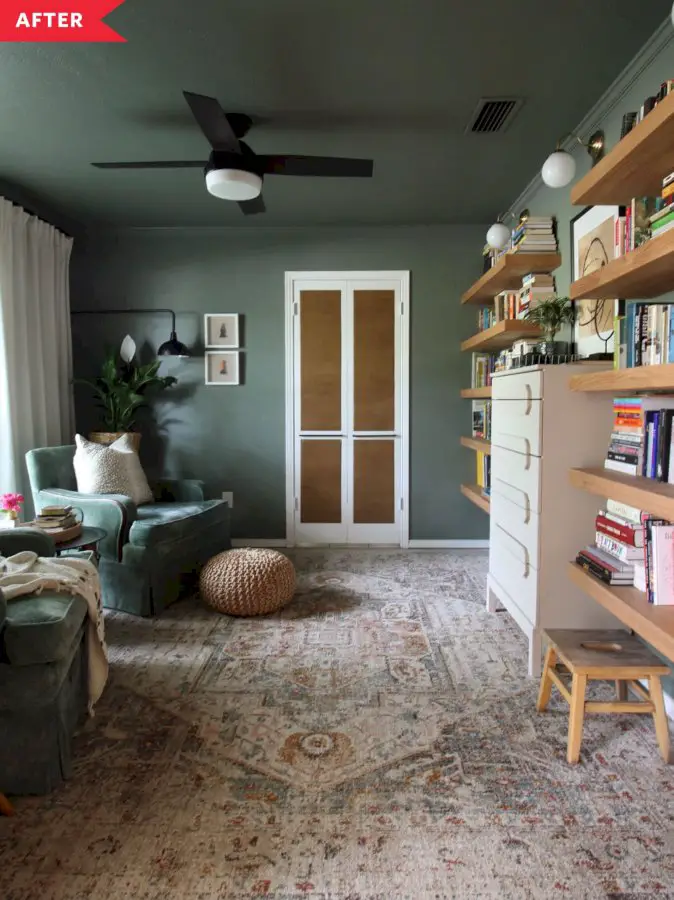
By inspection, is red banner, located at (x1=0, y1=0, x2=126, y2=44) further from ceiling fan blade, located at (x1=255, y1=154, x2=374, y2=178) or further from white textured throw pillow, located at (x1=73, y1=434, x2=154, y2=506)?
white textured throw pillow, located at (x1=73, y1=434, x2=154, y2=506)

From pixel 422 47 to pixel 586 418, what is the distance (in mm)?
1585

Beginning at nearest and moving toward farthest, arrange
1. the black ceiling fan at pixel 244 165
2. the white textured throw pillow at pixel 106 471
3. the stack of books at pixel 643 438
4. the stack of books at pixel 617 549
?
the stack of books at pixel 643 438, the stack of books at pixel 617 549, the black ceiling fan at pixel 244 165, the white textured throw pillow at pixel 106 471

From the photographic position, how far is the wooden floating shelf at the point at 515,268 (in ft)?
10.3

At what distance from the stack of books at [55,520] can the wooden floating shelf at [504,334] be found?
97.8 inches

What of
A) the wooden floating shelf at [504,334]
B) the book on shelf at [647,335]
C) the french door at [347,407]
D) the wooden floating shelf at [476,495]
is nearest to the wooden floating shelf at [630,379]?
the book on shelf at [647,335]

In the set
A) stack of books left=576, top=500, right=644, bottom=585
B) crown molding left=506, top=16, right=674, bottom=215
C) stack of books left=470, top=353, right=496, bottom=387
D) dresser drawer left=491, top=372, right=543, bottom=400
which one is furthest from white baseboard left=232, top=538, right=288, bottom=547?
crown molding left=506, top=16, right=674, bottom=215

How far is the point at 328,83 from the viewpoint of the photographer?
2404mm

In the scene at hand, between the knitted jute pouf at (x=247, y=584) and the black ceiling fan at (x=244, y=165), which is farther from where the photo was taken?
the knitted jute pouf at (x=247, y=584)

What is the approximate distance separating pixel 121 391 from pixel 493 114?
2.97 metres

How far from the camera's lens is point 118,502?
121 inches

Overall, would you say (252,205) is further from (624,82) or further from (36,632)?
(36,632)

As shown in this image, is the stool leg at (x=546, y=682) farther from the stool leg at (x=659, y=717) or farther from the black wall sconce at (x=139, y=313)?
the black wall sconce at (x=139, y=313)

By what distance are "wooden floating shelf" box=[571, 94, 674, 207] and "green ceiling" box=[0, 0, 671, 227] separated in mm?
601

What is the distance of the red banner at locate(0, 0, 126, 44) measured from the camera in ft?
6.43
